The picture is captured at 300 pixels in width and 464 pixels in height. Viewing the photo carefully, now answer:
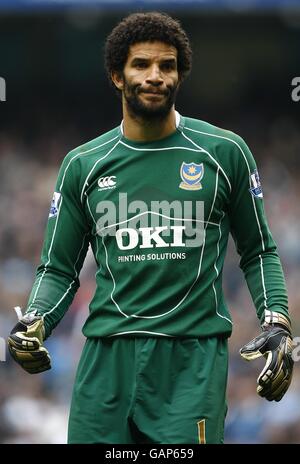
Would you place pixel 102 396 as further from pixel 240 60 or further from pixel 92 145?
pixel 240 60

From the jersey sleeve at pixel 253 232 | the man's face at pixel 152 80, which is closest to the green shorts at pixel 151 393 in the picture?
the jersey sleeve at pixel 253 232

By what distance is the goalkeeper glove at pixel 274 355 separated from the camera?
5062 millimetres

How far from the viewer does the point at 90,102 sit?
46.3 feet

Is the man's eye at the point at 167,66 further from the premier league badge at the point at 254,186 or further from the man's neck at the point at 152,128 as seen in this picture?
the premier league badge at the point at 254,186

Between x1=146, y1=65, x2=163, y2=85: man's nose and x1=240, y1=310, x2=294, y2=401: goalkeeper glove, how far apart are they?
1.11 metres

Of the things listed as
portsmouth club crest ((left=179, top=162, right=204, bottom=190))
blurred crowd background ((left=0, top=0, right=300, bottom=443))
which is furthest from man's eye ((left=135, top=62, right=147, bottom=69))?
blurred crowd background ((left=0, top=0, right=300, bottom=443))

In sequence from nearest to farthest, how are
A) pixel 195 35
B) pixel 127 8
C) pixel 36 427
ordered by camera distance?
pixel 36 427 → pixel 127 8 → pixel 195 35

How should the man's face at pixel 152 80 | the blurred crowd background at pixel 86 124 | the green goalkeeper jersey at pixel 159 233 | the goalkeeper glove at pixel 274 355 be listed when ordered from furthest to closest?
1. the blurred crowd background at pixel 86 124
2. the man's face at pixel 152 80
3. the green goalkeeper jersey at pixel 159 233
4. the goalkeeper glove at pixel 274 355

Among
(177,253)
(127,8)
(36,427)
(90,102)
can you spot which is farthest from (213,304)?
(90,102)

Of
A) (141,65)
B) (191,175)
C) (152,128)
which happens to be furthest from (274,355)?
(141,65)

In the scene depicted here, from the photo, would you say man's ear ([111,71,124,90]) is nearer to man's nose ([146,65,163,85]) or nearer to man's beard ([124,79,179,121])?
man's beard ([124,79,179,121])

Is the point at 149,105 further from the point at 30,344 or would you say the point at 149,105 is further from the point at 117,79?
the point at 30,344

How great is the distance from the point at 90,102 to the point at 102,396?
9.18 metres

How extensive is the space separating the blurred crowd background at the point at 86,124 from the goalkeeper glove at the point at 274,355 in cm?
599
